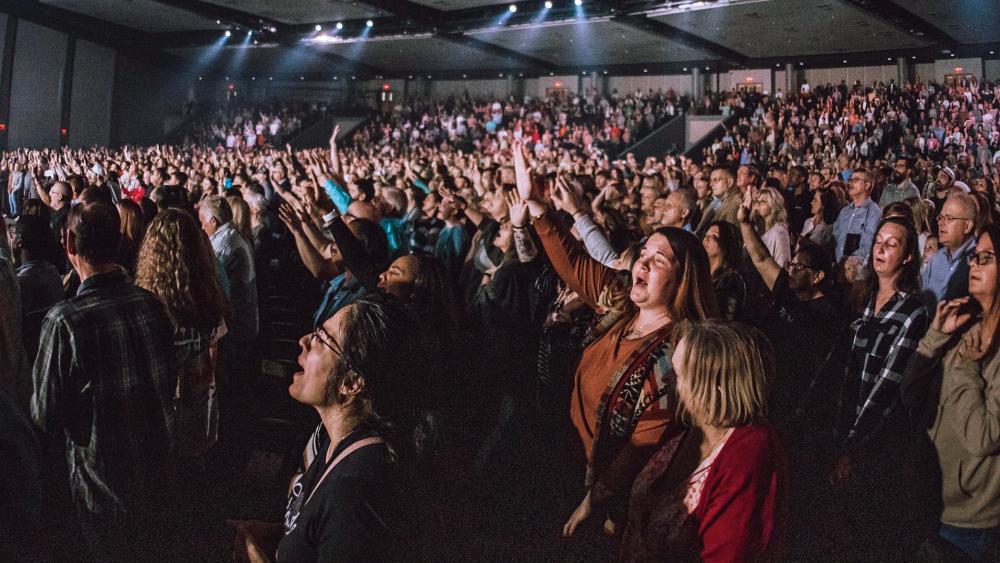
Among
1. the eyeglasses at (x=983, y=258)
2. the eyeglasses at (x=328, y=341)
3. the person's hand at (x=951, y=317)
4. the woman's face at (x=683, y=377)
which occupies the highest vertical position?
the eyeglasses at (x=983, y=258)

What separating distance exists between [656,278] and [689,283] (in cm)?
11

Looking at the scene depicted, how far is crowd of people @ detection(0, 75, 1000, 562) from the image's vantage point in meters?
1.78

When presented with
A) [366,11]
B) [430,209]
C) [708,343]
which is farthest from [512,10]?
Answer: [708,343]

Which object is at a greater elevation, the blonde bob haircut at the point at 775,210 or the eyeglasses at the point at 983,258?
the blonde bob haircut at the point at 775,210

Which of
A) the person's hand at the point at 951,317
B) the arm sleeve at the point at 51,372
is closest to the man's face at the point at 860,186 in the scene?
the person's hand at the point at 951,317

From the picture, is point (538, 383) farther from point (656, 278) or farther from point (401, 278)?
point (656, 278)

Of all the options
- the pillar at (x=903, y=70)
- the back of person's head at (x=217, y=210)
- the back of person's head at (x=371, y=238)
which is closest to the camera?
A: the back of person's head at (x=371, y=238)

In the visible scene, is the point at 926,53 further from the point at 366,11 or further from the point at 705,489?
the point at 705,489

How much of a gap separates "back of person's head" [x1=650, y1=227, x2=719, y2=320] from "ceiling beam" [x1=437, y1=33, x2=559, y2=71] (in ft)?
75.3

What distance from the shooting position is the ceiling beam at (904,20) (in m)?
18.0

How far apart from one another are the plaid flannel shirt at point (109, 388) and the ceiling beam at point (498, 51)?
74.7 feet

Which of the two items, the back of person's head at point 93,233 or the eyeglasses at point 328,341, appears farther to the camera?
the back of person's head at point 93,233

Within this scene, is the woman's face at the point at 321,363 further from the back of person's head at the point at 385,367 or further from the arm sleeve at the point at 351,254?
the arm sleeve at the point at 351,254

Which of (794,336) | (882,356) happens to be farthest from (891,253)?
(794,336)
